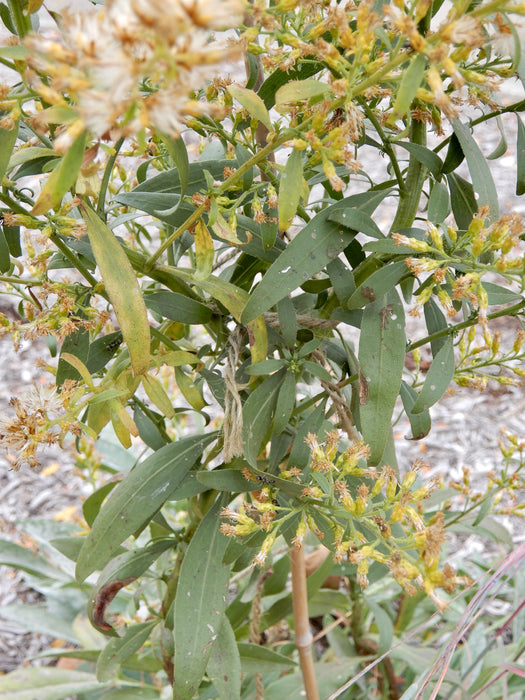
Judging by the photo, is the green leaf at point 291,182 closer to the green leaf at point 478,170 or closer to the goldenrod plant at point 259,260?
the goldenrod plant at point 259,260

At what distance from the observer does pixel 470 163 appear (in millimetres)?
724

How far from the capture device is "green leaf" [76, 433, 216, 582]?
2.67 feet

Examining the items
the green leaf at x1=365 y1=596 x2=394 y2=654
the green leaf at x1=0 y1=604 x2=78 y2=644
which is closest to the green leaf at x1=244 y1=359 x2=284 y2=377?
the green leaf at x1=365 y1=596 x2=394 y2=654

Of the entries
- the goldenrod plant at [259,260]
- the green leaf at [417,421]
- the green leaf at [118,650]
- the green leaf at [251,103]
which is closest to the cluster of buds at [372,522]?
the goldenrod plant at [259,260]

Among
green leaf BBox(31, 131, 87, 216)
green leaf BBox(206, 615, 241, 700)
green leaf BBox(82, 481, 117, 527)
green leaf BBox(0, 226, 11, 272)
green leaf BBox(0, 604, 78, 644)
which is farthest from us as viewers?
green leaf BBox(0, 604, 78, 644)

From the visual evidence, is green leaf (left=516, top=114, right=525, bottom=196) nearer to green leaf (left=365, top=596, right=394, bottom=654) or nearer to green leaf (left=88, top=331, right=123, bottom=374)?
green leaf (left=88, top=331, right=123, bottom=374)

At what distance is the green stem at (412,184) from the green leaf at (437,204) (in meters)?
0.02

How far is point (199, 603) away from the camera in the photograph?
0.85 m

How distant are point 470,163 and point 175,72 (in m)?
0.45

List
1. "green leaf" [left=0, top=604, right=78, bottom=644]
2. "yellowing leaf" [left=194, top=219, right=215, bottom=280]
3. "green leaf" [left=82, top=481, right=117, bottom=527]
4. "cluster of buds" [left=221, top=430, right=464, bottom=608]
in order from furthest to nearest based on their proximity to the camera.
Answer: "green leaf" [left=0, top=604, right=78, bottom=644] → "green leaf" [left=82, top=481, right=117, bottom=527] → "yellowing leaf" [left=194, top=219, right=215, bottom=280] → "cluster of buds" [left=221, top=430, right=464, bottom=608]

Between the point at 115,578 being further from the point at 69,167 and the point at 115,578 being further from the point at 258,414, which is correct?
the point at 69,167

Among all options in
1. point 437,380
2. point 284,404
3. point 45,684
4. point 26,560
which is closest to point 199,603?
point 284,404

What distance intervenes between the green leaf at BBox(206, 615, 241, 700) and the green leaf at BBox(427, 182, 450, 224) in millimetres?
563

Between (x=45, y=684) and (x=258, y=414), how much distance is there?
0.94 m
